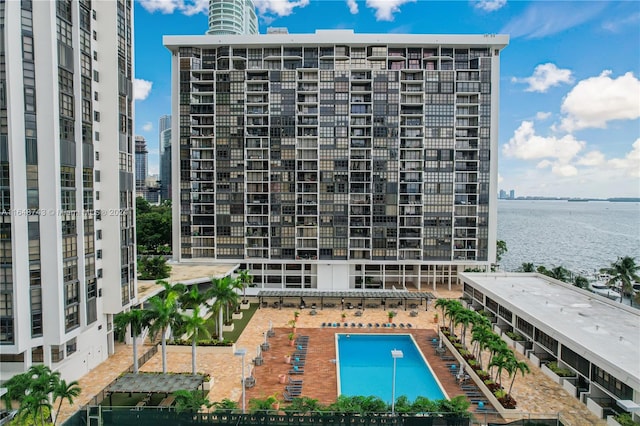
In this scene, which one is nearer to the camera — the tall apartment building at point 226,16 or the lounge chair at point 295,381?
the lounge chair at point 295,381

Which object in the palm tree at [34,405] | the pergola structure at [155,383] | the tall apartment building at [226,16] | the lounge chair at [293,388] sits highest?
the tall apartment building at [226,16]

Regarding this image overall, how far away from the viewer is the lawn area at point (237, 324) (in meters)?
39.6

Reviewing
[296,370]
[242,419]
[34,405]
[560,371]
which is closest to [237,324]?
[296,370]

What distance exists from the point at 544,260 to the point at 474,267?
2503 inches

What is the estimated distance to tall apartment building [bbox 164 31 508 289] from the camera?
59219 millimetres

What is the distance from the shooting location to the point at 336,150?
5956 cm

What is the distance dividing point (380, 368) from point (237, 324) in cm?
1842

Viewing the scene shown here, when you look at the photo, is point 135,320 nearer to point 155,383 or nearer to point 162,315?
point 162,315

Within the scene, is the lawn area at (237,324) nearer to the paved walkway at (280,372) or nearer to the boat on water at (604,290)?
the paved walkway at (280,372)

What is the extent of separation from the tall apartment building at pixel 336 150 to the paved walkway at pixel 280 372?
18809mm

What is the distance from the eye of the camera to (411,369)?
1315 inches

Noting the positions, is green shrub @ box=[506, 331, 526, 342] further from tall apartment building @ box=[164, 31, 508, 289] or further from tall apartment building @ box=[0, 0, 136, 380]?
tall apartment building @ box=[0, 0, 136, 380]

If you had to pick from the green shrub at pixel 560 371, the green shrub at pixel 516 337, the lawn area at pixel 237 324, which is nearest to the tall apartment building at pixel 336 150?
the lawn area at pixel 237 324

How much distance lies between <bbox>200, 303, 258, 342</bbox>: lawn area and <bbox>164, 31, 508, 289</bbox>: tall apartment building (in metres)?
11.7
